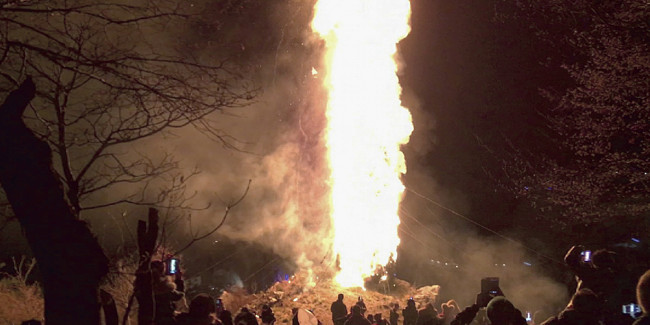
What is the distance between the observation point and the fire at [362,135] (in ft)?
70.4

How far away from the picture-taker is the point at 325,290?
1667 centimetres

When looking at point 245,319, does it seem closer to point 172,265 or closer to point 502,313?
point 172,265

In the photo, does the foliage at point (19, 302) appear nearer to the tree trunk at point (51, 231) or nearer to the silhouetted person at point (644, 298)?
the tree trunk at point (51, 231)

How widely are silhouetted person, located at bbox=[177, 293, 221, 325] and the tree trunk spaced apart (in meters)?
1.40

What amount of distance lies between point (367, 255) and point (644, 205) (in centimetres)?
1157

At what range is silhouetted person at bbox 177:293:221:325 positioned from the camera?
430 cm

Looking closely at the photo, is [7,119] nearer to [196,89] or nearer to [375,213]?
[196,89]

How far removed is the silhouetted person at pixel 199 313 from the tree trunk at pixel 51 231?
1.40 m

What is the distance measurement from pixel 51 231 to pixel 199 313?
1.73 metres

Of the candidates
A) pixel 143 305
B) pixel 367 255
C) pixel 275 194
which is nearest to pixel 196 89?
pixel 143 305

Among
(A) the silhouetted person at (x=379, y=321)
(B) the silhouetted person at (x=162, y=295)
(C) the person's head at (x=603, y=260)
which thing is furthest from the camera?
(A) the silhouetted person at (x=379, y=321)

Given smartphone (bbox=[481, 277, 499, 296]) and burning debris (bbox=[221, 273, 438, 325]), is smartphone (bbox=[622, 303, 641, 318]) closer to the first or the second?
smartphone (bbox=[481, 277, 499, 296])

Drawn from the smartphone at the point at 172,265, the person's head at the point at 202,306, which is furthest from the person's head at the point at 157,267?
the smartphone at the point at 172,265

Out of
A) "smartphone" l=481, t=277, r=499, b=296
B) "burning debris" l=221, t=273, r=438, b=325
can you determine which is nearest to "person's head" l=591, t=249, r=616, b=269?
"smartphone" l=481, t=277, r=499, b=296
